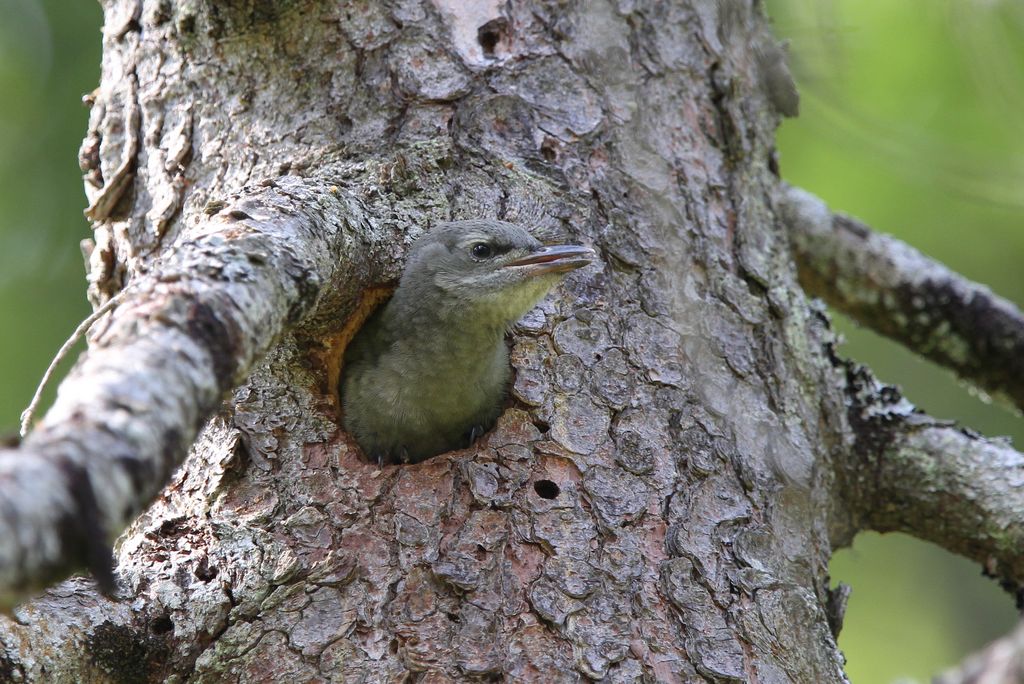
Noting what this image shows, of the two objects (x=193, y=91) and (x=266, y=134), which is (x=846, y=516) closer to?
(x=266, y=134)

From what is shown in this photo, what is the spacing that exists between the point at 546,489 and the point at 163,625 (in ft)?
3.40

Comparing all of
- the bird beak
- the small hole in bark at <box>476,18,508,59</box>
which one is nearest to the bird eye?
the bird beak

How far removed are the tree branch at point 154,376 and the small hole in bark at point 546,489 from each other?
793 mm

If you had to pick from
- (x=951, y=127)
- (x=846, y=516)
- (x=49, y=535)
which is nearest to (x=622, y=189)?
(x=846, y=516)

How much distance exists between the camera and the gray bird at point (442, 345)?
10.2 ft

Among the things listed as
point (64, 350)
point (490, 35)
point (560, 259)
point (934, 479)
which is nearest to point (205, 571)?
point (64, 350)

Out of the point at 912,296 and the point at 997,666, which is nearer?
the point at 997,666

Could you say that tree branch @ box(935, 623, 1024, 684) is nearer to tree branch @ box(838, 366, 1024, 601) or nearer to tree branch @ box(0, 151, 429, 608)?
tree branch @ box(0, 151, 429, 608)

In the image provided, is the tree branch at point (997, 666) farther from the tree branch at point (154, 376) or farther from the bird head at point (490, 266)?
the bird head at point (490, 266)

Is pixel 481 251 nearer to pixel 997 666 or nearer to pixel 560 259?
pixel 560 259

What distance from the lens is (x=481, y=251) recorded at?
3.18 metres

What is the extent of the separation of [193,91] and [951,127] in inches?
157

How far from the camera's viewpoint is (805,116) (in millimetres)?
4059

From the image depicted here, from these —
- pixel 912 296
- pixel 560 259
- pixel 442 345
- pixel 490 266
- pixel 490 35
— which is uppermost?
pixel 490 35
